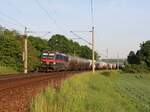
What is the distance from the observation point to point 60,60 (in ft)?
221

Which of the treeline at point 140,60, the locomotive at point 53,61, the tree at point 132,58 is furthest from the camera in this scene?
the tree at point 132,58

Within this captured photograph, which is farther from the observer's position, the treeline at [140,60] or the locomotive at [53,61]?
the treeline at [140,60]

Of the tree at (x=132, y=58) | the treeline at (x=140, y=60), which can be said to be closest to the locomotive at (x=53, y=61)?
the treeline at (x=140, y=60)

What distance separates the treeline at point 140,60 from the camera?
125 metres

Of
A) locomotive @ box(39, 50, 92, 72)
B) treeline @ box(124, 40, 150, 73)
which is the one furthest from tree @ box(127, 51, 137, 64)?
locomotive @ box(39, 50, 92, 72)

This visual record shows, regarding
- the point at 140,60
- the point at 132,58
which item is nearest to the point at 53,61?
the point at 140,60

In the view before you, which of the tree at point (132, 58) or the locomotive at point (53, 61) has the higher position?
the tree at point (132, 58)

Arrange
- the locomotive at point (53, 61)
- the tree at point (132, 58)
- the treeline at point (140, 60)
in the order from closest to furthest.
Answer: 1. the locomotive at point (53, 61)
2. the treeline at point (140, 60)
3. the tree at point (132, 58)

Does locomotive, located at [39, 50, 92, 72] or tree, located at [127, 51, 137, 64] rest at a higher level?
tree, located at [127, 51, 137, 64]

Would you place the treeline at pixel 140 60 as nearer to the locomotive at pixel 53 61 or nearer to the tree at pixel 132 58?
the tree at pixel 132 58

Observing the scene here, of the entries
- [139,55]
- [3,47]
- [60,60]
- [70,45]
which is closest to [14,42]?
[3,47]

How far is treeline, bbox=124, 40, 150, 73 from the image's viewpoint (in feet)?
409

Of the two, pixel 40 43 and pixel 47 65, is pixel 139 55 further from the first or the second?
pixel 47 65

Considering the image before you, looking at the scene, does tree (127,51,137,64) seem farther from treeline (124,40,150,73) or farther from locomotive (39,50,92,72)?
locomotive (39,50,92,72)
